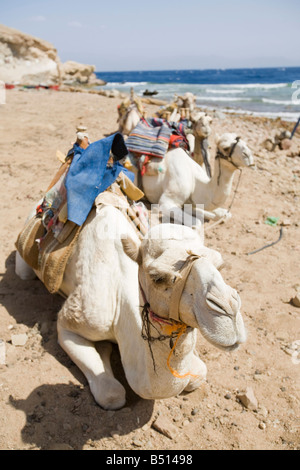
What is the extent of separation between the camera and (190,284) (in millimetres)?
1657

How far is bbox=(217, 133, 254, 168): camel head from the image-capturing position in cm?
447

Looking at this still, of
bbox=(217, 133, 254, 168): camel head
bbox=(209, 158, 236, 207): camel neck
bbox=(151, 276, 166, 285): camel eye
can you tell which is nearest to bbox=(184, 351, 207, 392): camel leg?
bbox=(151, 276, 166, 285): camel eye

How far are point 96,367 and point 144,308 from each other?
106 cm

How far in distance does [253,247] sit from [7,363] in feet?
11.7

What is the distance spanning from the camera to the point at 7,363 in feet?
9.96

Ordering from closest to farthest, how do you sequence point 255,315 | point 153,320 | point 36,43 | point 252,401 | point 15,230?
1. point 153,320
2. point 252,401
3. point 255,315
4. point 15,230
5. point 36,43

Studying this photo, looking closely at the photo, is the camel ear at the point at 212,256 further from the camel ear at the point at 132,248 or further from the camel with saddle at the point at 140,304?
the camel ear at the point at 132,248

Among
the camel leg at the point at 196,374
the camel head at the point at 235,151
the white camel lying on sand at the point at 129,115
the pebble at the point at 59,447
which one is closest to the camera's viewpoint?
the pebble at the point at 59,447

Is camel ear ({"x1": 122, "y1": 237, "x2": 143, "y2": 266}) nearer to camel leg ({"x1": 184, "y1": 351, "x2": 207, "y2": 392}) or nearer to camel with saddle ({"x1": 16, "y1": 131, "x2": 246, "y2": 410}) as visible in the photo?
camel with saddle ({"x1": 16, "y1": 131, "x2": 246, "y2": 410})

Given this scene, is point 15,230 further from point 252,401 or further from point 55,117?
point 55,117

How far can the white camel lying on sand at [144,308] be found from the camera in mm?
1594

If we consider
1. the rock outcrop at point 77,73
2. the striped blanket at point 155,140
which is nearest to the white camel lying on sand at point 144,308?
the striped blanket at point 155,140

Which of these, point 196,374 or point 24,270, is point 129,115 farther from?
point 196,374
